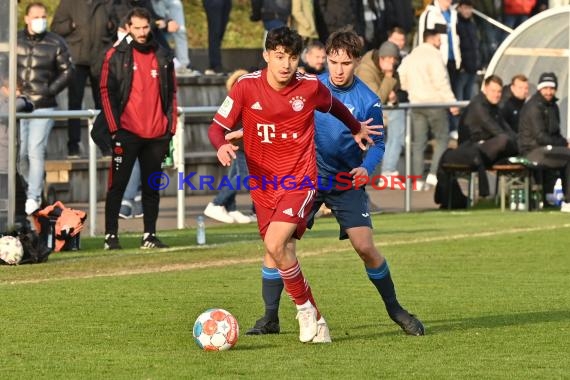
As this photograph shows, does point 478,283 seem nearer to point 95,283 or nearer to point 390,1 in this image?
point 95,283

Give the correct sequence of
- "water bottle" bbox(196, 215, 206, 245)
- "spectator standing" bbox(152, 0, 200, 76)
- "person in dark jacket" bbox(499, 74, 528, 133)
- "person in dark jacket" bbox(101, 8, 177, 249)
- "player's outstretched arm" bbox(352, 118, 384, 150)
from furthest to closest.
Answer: "spectator standing" bbox(152, 0, 200, 76) < "person in dark jacket" bbox(499, 74, 528, 133) < "water bottle" bbox(196, 215, 206, 245) < "person in dark jacket" bbox(101, 8, 177, 249) < "player's outstretched arm" bbox(352, 118, 384, 150)

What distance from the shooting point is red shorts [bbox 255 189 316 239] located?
1005cm

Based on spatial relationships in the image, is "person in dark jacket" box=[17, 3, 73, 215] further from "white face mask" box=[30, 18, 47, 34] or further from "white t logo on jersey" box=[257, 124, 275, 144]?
"white t logo on jersey" box=[257, 124, 275, 144]

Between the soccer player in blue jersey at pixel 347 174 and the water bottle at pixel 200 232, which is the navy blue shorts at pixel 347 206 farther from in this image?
the water bottle at pixel 200 232

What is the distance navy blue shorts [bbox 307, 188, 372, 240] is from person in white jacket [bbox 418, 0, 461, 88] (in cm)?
1437

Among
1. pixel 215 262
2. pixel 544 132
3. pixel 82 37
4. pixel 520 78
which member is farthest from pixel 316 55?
pixel 520 78

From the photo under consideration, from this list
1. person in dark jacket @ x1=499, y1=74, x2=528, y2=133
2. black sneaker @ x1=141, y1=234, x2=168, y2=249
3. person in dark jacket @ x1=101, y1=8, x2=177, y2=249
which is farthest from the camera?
person in dark jacket @ x1=499, y1=74, x2=528, y2=133

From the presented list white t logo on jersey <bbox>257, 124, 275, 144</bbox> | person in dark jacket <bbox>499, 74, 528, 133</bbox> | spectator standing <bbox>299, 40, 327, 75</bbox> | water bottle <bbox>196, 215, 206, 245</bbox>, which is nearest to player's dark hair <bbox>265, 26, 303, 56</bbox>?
white t logo on jersey <bbox>257, 124, 275, 144</bbox>

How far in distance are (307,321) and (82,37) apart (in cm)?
1141

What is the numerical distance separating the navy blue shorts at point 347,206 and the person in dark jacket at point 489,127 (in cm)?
1117

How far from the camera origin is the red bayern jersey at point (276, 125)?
10062 millimetres

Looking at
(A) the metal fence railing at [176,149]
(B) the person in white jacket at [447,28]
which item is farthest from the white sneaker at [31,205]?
(B) the person in white jacket at [447,28]

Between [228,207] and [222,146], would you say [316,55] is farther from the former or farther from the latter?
[222,146]

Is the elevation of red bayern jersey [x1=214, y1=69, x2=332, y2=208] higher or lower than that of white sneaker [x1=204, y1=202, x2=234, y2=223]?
higher
